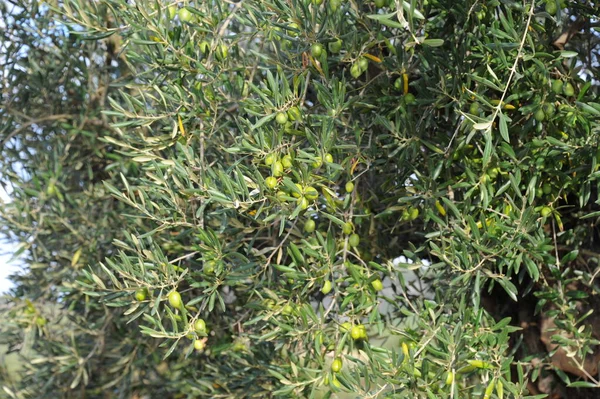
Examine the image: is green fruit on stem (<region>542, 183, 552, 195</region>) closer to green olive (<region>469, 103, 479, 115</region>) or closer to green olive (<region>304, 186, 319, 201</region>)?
green olive (<region>469, 103, 479, 115</region>)

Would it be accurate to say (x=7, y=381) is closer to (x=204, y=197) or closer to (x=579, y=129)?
(x=204, y=197)

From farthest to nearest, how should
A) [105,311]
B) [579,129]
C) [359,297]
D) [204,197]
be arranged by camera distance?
[105,311] < [359,297] < [579,129] < [204,197]

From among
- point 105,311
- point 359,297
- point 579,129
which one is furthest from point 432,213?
point 105,311

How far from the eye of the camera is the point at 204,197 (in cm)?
182

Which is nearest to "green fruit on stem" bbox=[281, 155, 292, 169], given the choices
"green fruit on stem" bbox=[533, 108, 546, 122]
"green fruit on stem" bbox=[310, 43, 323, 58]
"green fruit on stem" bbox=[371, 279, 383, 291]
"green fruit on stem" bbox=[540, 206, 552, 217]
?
"green fruit on stem" bbox=[310, 43, 323, 58]

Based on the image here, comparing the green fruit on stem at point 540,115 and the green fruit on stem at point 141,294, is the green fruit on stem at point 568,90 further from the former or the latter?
the green fruit on stem at point 141,294

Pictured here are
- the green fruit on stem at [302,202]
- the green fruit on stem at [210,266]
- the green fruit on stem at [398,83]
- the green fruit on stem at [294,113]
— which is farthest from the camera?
the green fruit on stem at [398,83]

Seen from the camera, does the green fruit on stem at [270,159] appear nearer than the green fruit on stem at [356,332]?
Yes

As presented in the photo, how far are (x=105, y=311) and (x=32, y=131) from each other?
2.88 feet

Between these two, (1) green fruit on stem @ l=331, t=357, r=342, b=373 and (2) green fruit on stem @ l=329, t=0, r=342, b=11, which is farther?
(1) green fruit on stem @ l=331, t=357, r=342, b=373

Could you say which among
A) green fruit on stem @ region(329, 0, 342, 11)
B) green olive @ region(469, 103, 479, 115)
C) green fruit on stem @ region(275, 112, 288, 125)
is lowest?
green olive @ region(469, 103, 479, 115)

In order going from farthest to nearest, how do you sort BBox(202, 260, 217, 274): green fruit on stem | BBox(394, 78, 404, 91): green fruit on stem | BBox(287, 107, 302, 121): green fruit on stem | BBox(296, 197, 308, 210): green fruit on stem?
BBox(394, 78, 404, 91): green fruit on stem < BBox(202, 260, 217, 274): green fruit on stem < BBox(287, 107, 302, 121): green fruit on stem < BBox(296, 197, 308, 210): green fruit on stem

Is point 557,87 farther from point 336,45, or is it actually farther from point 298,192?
point 298,192

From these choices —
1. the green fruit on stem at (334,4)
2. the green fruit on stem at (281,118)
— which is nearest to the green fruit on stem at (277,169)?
the green fruit on stem at (281,118)
